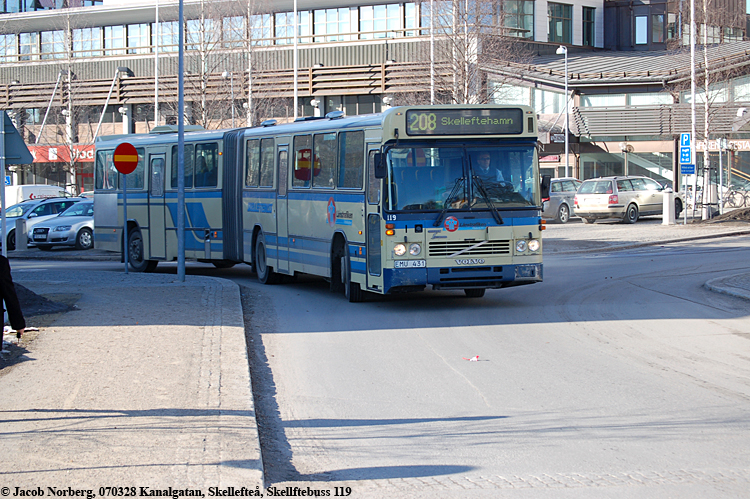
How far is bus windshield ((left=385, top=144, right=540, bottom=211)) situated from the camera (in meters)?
13.0

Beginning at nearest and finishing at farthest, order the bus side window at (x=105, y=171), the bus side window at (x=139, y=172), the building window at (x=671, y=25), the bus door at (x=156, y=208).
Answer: the bus door at (x=156, y=208) → the bus side window at (x=139, y=172) → the bus side window at (x=105, y=171) → the building window at (x=671, y=25)

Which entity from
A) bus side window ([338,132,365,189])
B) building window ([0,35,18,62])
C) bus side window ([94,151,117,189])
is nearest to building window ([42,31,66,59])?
building window ([0,35,18,62])

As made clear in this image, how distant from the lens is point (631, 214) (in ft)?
119

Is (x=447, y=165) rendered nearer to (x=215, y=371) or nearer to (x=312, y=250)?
(x=312, y=250)

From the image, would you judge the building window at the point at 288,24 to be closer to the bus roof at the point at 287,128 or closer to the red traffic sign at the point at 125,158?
the bus roof at the point at 287,128

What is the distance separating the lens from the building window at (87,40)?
6381cm

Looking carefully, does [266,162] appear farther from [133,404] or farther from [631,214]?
[631,214]

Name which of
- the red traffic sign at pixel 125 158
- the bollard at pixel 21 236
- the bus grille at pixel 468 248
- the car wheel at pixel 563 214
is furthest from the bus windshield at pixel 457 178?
the car wheel at pixel 563 214

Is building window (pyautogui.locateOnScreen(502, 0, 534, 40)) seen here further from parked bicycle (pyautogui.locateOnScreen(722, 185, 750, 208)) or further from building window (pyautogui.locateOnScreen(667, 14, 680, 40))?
parked bicycle (pyautogui.locateOnScreen(722, 185, 750, 208))

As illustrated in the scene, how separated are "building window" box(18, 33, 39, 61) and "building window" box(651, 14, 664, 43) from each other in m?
44.3

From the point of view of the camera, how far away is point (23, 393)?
7.62 m

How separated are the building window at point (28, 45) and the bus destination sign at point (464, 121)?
5849 centimetres

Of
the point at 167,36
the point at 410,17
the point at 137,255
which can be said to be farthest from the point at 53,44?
the point at 137,255

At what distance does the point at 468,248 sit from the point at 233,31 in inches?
1687
